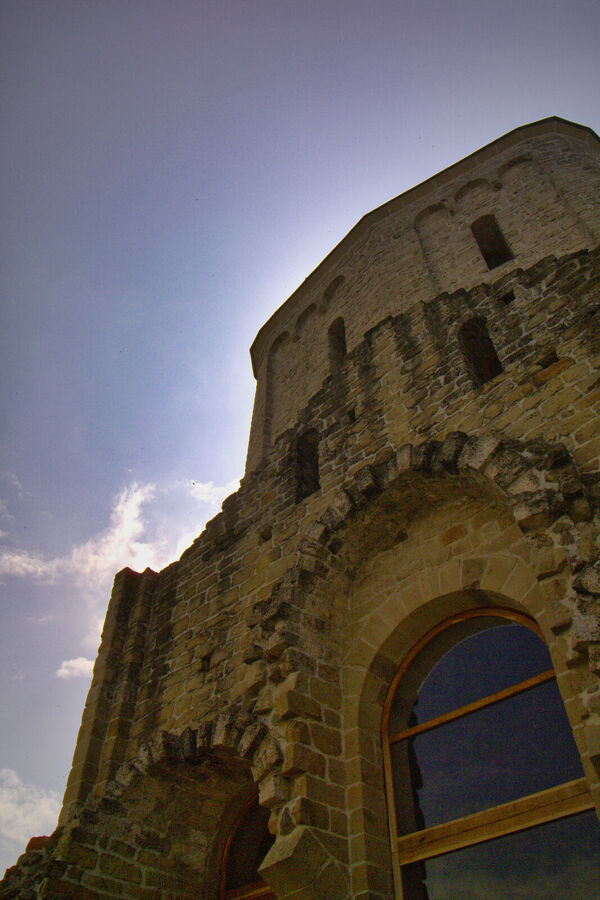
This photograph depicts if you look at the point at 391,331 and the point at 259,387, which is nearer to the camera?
the point at 391,331

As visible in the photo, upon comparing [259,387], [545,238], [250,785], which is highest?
[259,387]

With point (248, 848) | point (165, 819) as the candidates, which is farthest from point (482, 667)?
point (165, 819)

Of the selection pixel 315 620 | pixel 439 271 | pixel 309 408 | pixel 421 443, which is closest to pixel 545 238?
pixel 439 271

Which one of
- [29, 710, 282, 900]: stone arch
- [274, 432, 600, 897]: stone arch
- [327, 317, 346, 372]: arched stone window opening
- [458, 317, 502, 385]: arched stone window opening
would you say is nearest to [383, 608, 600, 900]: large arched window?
[274, 432, 600, 897]: stone arch

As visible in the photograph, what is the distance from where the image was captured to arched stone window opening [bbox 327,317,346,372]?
453 inches

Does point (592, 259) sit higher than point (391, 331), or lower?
lower

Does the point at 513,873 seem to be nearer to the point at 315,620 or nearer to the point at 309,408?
the point at 315,620

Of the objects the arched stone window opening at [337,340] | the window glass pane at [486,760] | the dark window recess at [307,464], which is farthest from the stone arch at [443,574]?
the arched stone window opening at [337,340]

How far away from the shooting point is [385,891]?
4.79 metres

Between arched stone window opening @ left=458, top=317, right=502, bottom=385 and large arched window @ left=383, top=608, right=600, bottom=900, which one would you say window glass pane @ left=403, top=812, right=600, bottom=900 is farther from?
arched stone window opening @ left=458, top=317, right=502, bottom=385

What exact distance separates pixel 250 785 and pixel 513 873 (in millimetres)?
3156

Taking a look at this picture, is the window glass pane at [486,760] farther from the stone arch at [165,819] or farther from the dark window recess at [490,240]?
the dark window recess at [490,240]

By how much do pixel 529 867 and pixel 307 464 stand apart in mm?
5159

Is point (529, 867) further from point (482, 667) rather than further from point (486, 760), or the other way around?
point (482, 667)
